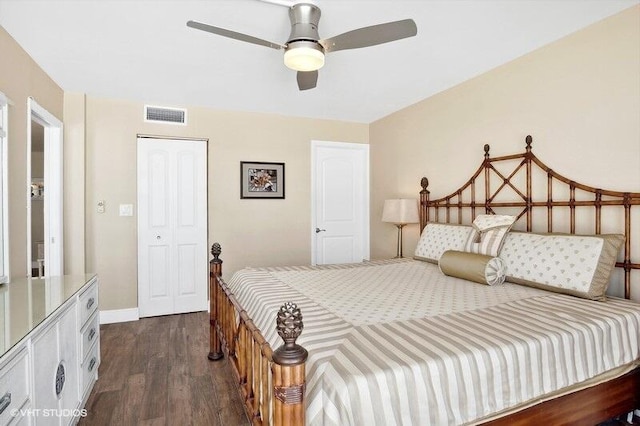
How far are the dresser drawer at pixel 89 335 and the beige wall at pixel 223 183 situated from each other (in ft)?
5.17

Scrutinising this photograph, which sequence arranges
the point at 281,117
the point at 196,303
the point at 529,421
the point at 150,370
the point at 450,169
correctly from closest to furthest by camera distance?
the point at 529,421 → the point at 150,370 → the point at 450,169 → the point at 196,303 → the point at 281,117

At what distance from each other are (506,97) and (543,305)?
187cm

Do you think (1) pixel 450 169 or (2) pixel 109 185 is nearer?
(1) pixel 450 169

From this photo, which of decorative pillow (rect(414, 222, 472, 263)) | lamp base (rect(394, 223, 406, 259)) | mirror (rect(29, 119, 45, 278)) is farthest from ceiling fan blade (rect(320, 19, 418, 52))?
mirror (rect(29, 119, 45, 278))

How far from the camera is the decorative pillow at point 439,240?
2.99m

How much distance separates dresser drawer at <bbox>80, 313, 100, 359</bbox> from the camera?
2.11 metres

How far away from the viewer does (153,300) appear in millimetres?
4008

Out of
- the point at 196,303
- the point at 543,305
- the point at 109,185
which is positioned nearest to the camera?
the point at 543,305

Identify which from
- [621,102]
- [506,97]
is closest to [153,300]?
[506,97]

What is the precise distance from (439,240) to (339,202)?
6.43 feet

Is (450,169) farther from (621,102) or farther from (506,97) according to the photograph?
(621,102)

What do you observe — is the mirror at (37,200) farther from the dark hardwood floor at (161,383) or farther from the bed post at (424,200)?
the bed post at (424,200)

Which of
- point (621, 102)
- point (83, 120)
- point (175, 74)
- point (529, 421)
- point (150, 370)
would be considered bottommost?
point (150, 370)

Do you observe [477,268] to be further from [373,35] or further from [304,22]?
[304,22]
